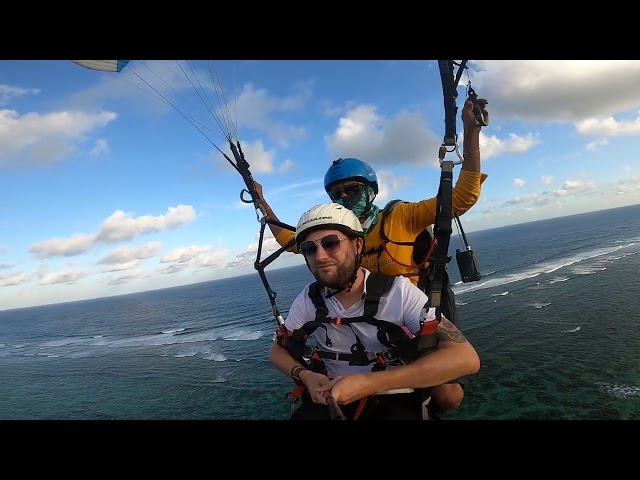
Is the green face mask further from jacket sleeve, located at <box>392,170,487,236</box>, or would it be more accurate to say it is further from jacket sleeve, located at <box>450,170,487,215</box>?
jacket sleeve, located at <box>450,170,487,215</box>

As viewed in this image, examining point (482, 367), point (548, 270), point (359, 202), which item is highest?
point (359, 202)

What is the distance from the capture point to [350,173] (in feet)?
16.7

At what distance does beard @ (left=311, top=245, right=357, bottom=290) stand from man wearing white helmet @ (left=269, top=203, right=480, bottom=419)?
0.01 m

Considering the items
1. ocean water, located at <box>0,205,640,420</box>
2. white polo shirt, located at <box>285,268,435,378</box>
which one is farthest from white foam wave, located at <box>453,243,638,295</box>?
white polo shirt, located at <box>285,268,435,378</box>

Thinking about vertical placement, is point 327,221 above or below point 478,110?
below

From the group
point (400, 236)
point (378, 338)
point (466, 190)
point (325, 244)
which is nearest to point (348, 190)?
point (400, 236)

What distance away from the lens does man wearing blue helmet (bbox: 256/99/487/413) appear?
451 centimetres

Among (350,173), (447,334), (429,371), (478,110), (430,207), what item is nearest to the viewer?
(429,371)

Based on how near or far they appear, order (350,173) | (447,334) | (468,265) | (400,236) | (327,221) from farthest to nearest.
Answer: (468,265)
(350,173)
(400,236)
(327,221)
(447,334)

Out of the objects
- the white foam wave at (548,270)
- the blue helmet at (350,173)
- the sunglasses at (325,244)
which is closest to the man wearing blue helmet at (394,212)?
the blue helmet at (350,173)

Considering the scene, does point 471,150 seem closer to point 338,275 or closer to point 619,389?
point 338,275

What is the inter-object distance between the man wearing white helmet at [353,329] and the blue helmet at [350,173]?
4.84 feet

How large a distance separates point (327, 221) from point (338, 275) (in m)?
0.56
